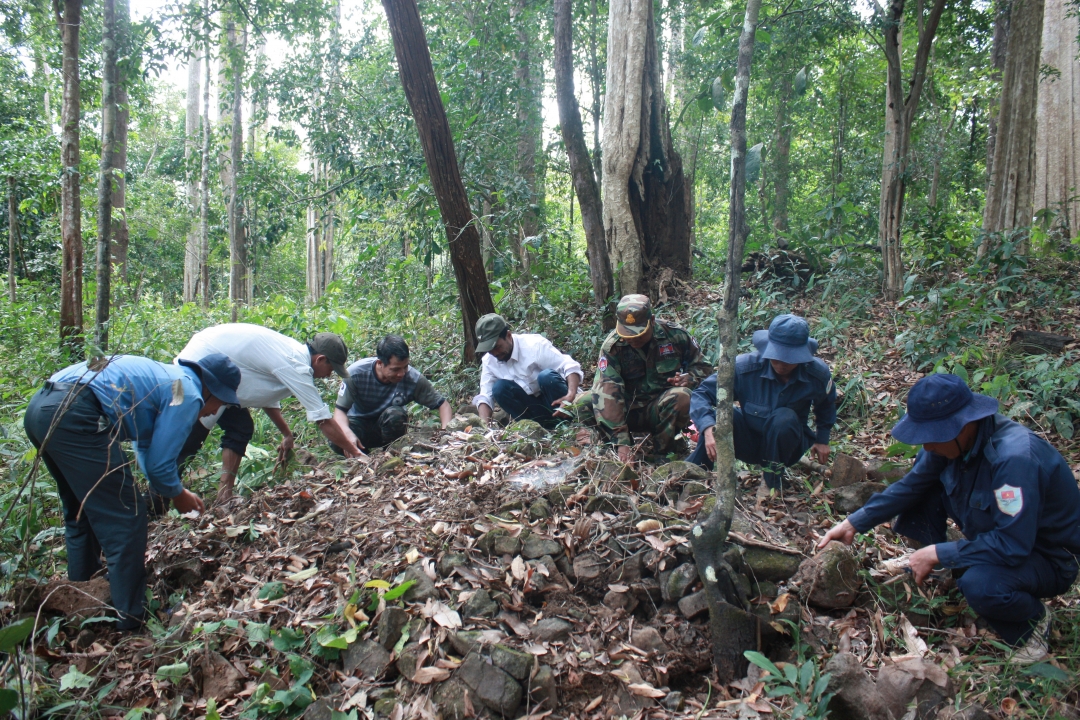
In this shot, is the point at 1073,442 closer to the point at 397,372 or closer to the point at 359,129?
the point at 397,372

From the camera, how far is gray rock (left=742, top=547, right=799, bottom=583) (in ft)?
9.52

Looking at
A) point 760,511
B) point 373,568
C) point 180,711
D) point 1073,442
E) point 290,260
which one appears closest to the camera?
point 180,711

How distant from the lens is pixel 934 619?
274 cm

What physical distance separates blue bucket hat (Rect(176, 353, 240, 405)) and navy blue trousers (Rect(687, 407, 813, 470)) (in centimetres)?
289

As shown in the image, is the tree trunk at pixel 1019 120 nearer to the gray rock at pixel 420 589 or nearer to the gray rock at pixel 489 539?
the gray rock at pixel 489 539

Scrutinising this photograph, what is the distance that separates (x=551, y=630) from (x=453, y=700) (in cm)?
49

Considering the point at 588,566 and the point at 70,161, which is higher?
the point at 70,161

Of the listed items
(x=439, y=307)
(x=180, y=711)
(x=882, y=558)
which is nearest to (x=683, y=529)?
(x=882, y=558)

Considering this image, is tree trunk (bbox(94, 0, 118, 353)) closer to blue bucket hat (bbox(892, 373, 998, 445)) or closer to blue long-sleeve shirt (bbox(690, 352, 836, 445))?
blue long-sleeve shirt (bbox(690, 352, 836, 445))

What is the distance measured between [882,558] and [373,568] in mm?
2492

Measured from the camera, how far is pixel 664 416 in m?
4.55

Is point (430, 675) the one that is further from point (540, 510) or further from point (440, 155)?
point (440, 155)

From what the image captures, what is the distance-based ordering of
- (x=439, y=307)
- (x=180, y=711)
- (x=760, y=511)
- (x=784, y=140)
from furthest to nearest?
(x=784, y=140) < (x=439, y=307) < (x=760, y=511) < (x=180, y=711)

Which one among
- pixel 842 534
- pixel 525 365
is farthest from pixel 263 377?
pixel 842 534
